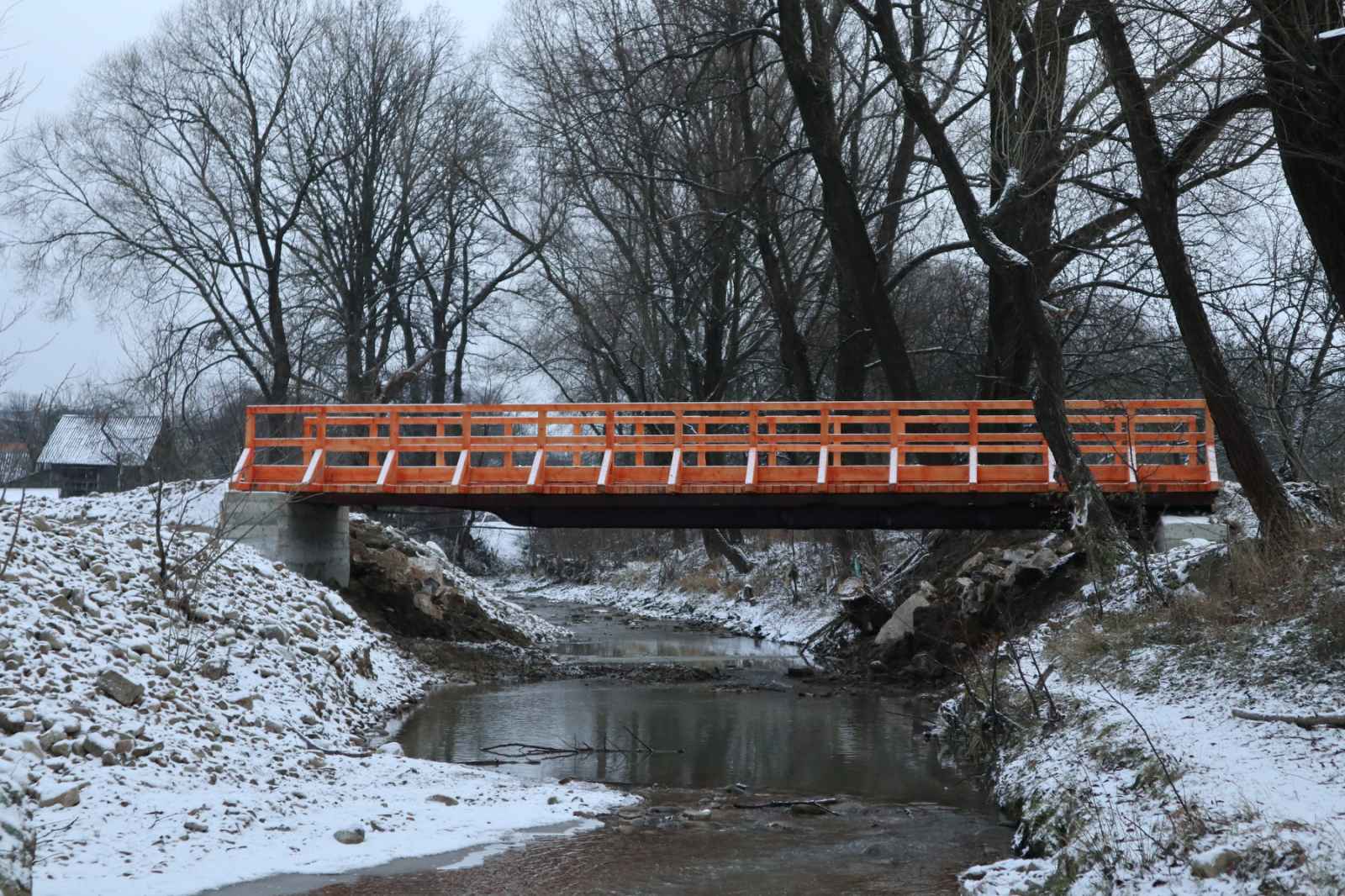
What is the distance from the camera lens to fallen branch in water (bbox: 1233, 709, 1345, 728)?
6.95 m

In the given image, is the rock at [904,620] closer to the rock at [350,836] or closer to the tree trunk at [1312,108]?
the tree trunk at [1312,108]

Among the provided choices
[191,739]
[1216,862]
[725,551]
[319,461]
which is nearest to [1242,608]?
[1216,862]

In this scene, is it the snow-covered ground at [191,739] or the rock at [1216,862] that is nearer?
the rock at [1216,862]

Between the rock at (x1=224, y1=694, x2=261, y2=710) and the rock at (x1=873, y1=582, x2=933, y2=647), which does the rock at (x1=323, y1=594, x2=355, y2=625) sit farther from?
A: the rock at (x1=873, y1=582, x2=933, y2=647)

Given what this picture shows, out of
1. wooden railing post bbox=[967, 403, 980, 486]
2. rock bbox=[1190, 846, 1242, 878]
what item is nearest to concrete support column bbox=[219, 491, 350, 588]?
wooden railing post bbox=[967, 403, 980, 486]

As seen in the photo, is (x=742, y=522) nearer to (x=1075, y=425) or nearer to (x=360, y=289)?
(x=1075, y=425)

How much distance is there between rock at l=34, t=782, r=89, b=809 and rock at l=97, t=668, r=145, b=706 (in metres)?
2.04

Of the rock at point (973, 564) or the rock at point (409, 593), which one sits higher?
the rock at point (973, 564)

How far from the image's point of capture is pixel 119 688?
9797 millimetres

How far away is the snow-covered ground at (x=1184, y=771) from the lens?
573cm

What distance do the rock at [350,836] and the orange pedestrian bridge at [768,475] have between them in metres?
10.2

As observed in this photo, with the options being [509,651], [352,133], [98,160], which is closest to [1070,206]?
[509,651]

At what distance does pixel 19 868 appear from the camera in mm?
5090

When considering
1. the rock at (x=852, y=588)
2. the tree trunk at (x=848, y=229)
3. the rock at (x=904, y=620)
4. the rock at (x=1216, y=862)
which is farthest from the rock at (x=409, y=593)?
the rock at (x=1216, y=862)
